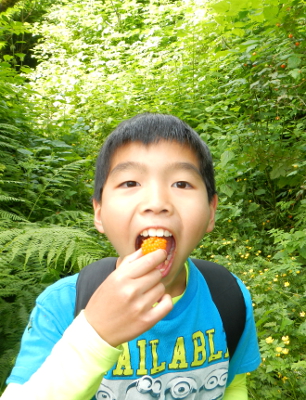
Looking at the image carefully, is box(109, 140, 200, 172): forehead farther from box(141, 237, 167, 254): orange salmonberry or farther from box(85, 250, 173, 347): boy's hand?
box(85, 250, 173, 347): boy's hand

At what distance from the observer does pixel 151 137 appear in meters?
1.08

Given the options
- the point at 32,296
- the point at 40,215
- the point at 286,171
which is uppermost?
the point at 40,215

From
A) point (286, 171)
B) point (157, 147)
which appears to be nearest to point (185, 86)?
point (286, 171)

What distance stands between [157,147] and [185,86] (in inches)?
214

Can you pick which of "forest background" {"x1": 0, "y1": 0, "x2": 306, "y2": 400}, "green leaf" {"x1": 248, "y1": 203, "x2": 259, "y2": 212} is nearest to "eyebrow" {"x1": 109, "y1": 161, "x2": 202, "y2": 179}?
"forest background" {"x1": 0, "y1": 0, "x2": 306, "y2": 400}

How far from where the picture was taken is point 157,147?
1.06 metres

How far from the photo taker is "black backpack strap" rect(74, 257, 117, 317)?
104cm

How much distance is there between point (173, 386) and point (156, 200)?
552 millimetres

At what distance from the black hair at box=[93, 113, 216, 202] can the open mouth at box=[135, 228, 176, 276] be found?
271mm

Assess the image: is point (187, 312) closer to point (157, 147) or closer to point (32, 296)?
point (157, 147)

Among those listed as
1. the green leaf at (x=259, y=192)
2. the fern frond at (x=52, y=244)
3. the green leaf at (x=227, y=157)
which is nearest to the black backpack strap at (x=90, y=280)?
the fern frond at (x=52, y=244)

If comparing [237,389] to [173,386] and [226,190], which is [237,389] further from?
[226,190]

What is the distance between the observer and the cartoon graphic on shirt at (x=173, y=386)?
1037mm

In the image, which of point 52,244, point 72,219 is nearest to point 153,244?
point 52,244
